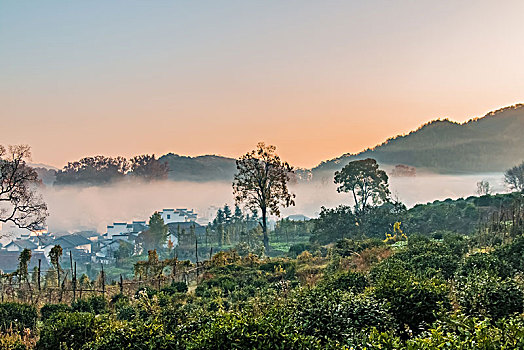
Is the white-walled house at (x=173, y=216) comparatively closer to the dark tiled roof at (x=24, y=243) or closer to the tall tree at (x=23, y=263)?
the dark tiled roof at (x=24, y=243)

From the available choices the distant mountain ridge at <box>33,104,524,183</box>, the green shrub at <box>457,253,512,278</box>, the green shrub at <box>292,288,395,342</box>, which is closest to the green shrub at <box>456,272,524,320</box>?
the green shrub at <box>292,288,395,342</box>

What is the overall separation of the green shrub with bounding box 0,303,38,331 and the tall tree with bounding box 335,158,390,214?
24703 millimetres

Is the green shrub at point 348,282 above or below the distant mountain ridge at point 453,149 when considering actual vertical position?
below

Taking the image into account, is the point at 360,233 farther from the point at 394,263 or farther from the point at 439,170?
the point at 439,170

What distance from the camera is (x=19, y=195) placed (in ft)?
77.9

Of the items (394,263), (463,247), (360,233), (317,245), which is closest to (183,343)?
(394,263)

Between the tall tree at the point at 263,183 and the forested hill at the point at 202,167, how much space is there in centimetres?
5733

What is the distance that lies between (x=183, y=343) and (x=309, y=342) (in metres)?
1.74

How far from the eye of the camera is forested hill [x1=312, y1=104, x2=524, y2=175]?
74500 mm

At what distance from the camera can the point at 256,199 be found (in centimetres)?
2794

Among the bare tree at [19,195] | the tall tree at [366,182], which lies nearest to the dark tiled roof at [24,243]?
the bare tree at [19,195]

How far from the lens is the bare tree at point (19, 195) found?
23.2m

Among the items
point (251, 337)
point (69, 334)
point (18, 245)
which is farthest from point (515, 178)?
point (18, 245)

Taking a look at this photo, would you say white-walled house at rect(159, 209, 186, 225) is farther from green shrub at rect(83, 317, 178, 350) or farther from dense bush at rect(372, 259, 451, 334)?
dense bush at rect(372, 259, 451, 334)
